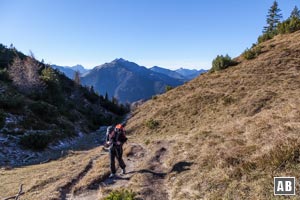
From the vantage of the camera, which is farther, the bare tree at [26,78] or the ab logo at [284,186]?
the bare tree at [26,78]

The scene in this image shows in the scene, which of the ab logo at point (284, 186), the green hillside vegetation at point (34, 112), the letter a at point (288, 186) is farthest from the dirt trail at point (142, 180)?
Result: the green hillside vegetation at point (34, 112)

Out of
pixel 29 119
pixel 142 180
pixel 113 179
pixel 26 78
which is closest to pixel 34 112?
pixel 29 119

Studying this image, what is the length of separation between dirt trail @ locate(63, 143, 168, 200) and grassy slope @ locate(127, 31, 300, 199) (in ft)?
1.53

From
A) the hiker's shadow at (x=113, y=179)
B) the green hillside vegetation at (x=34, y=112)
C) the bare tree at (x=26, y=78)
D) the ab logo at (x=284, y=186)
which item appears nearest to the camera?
the ab logo at (x=284, y=186)

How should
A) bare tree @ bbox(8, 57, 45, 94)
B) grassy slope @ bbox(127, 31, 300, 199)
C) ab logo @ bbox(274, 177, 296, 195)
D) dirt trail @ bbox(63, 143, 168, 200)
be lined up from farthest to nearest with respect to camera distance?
bare tree @ bbox(8, 57, 45, 94)
dirt trail @ bbox(63, 143, 168, 200)
grassy slope @ bbox(127, 31, 300, 199)
ab logo @ bbox(274, 177, 296, 195)

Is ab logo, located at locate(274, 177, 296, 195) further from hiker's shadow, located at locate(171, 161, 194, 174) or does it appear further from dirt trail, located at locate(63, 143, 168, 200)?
hiker's shadow, located at locate(171, 161, 194, 174)

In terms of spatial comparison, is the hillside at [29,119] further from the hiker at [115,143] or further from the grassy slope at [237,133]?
the hiker at [115,143]

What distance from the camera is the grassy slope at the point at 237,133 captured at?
874cm

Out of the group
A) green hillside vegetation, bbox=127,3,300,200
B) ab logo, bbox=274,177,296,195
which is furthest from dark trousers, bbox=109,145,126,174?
ab logo, bbox=274,177,296,195

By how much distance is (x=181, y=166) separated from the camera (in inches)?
487

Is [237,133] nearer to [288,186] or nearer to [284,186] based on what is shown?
[284,186]

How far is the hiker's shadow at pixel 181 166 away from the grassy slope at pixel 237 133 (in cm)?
18

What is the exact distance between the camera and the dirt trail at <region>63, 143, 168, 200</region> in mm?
10570

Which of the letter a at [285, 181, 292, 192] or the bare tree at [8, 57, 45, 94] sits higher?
the bare tree at [8, 57, 45, 94]
